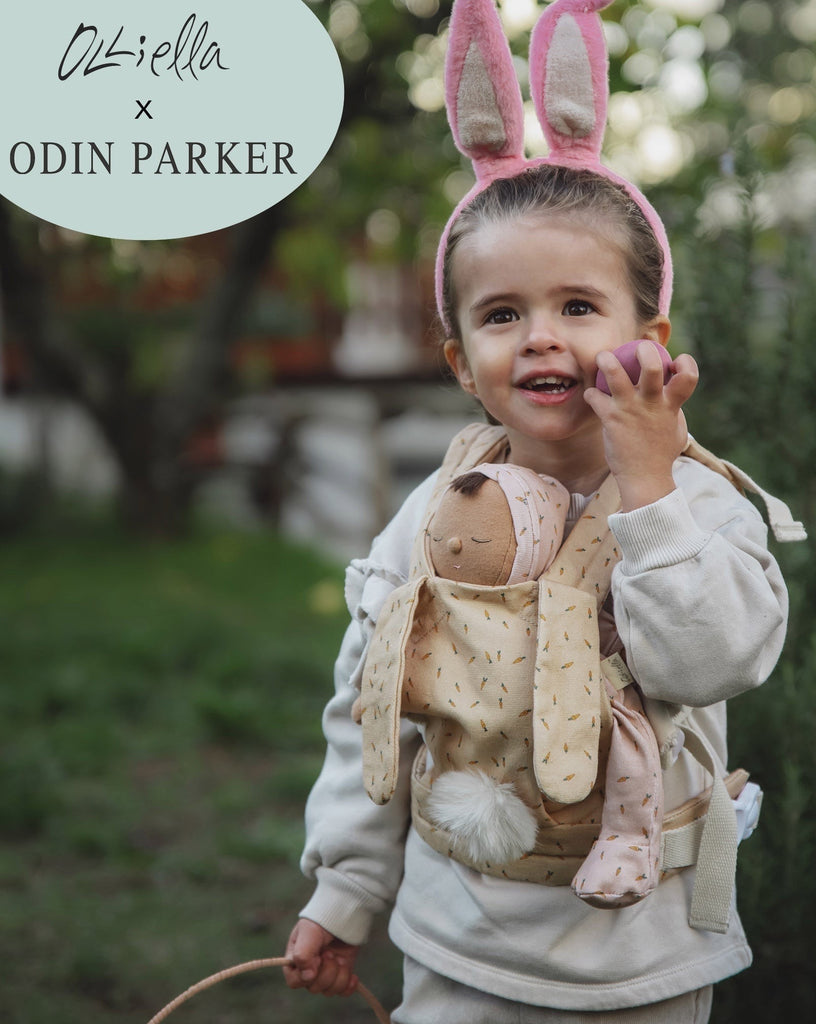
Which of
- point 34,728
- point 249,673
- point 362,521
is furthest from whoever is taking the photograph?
point 362,521

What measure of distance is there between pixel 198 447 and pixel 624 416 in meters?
12.4

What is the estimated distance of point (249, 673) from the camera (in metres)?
5.42

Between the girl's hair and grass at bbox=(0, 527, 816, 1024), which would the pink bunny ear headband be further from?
grass at bbox=(0, 527, 816, 1024)

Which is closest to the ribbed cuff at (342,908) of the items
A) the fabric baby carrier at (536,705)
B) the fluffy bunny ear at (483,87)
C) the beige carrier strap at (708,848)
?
the fabric baby carrier at (536,705)

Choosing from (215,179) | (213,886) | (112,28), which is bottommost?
(213,886)

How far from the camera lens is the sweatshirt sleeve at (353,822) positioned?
1813 millimetres

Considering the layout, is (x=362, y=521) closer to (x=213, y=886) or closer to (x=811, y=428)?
(x=213, y=886)

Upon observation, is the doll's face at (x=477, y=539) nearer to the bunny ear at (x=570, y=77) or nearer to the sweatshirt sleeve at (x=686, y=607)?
the sweatshirt sleeve at (x=686, y=607)

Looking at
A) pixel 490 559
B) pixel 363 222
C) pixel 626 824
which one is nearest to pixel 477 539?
pixel 490 559

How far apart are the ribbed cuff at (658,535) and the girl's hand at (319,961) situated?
88 centimetres

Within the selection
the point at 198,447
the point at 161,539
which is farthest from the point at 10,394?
the point at 161,539

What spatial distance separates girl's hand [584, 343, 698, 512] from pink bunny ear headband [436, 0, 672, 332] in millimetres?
291

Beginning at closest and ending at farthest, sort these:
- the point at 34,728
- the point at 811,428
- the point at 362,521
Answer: the point at 811,428 → the point at 34,728 → the point at 362,521

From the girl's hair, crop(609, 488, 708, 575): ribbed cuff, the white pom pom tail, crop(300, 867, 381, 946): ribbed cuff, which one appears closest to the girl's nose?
the girl's hair
